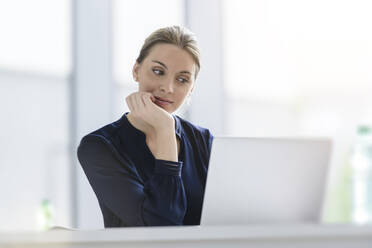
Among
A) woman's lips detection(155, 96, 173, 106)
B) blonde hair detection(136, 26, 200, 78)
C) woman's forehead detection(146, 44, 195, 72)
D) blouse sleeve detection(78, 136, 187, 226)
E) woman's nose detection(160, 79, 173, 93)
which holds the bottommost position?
blouse sleeve detection(78, 136, 187, 226)

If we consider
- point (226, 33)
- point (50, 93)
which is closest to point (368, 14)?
point (226, 33)

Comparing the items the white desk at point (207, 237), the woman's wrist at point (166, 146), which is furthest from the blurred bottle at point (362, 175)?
the white desk at point (207, 237)

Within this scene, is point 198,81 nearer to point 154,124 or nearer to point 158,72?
point 158,72

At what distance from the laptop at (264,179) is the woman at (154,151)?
1.35 feet

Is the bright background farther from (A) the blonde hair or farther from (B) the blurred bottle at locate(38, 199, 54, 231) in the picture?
(A) the blonde hair

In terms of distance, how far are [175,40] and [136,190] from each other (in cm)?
62

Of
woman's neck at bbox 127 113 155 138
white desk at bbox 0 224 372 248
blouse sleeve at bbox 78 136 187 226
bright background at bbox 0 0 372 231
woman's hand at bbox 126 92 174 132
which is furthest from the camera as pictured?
bright background at bbox 0 0 372 231

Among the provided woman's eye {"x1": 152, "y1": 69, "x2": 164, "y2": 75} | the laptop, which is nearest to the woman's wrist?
woman's eye {"x1": 152, "y1": 69, "x2": 164, "y2": 75}

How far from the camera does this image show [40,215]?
116 inches

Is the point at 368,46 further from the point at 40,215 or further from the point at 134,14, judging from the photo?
the point at 40,215

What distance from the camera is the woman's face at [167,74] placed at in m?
1.73

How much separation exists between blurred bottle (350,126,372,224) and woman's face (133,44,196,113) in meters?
2.29

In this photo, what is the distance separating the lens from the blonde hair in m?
1.76

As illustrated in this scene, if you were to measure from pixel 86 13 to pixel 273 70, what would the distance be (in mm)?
1570
